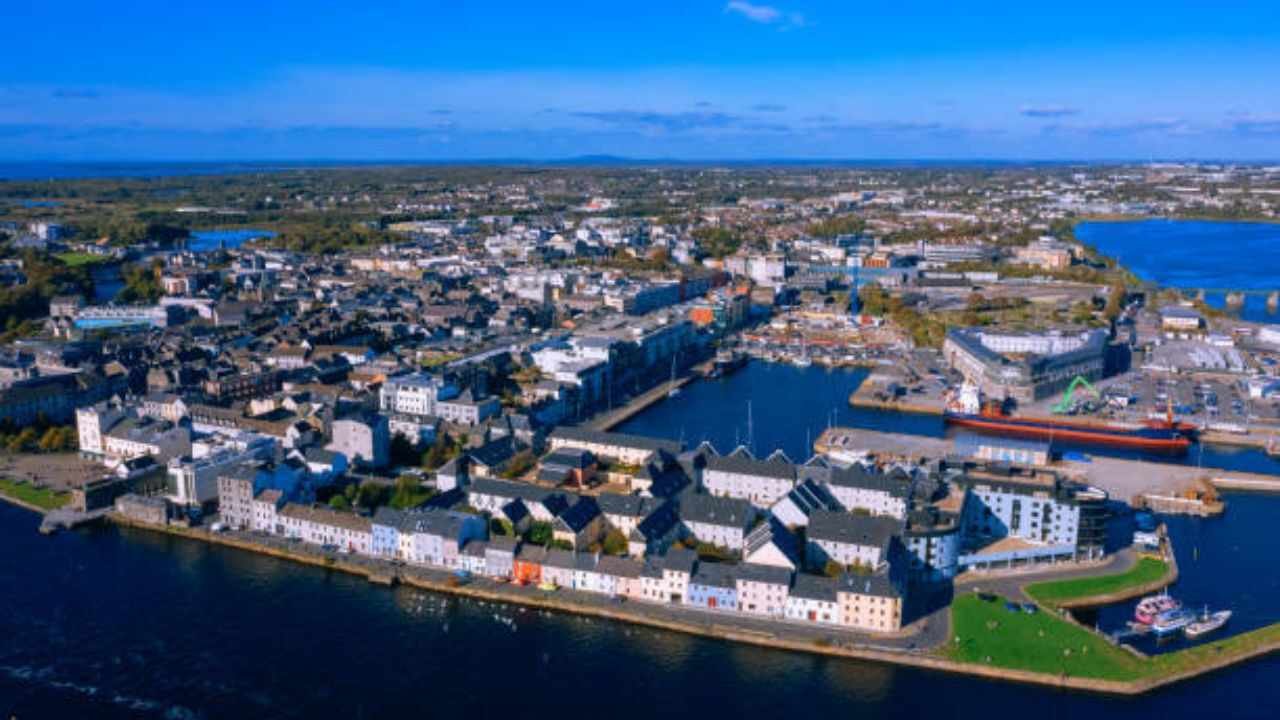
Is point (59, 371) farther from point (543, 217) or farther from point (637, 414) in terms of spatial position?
point (543, 217)

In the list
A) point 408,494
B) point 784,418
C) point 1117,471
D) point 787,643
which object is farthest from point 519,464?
point 1117,471

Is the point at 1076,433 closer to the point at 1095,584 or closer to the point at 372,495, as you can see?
the point at 1095,584

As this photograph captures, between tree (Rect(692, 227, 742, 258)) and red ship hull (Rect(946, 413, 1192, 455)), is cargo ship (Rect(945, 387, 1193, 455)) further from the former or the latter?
tree (Rect(692, 227, 742, 258))

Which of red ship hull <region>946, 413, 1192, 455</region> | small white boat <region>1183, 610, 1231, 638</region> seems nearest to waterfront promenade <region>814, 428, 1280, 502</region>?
red ship hull <region>946, 413, 1192, 455</region>

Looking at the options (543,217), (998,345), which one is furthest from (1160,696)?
(543,217)

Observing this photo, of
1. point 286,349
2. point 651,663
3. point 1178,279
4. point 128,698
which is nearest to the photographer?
point 128,698
